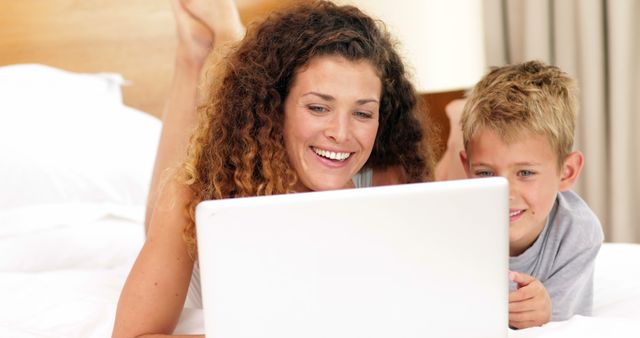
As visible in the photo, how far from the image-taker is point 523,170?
1.33 m

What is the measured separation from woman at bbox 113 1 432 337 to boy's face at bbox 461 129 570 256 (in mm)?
200

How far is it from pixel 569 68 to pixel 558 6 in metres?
0.22

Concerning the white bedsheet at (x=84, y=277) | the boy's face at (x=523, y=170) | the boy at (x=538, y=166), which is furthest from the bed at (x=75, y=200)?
the boy's face at (x=523, y=170)

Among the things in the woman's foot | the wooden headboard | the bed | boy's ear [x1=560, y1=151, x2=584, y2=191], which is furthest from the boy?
the wooden headboard

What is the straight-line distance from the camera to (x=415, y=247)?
2.69 feet

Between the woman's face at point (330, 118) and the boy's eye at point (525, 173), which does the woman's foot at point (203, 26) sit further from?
the boy's eye at point (525, 173)

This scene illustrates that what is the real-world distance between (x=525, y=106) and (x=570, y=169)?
169 mm

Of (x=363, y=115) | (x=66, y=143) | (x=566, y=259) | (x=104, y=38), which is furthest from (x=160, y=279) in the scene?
(x=104, y=38)

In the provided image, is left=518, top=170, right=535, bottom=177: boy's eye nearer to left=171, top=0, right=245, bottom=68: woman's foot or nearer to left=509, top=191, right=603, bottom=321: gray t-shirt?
left=509, top=191, right=603, bottom=321: gray t-shirt

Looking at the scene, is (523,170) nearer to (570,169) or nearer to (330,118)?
(570,169)

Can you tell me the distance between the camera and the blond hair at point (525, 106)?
1.32 metres

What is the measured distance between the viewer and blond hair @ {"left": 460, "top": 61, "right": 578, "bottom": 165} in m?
1.32

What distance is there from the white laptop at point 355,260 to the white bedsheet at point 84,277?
0.68 ft

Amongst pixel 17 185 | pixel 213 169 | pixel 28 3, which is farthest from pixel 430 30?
pixel 213 169
